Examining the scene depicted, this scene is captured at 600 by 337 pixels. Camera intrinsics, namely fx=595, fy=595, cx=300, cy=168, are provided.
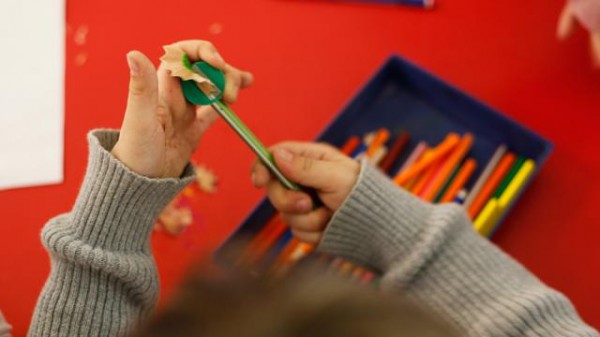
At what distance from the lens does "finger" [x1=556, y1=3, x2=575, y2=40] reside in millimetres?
557

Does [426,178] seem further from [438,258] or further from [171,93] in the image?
[171,93]

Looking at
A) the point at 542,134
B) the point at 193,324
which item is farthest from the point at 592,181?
the point at 193,324

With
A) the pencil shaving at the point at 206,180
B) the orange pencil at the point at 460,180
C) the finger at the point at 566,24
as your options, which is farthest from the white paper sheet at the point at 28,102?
the finger at the point at 566,24

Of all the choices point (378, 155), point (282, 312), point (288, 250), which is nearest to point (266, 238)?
point (288, 250)

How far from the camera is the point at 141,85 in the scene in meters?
0.33

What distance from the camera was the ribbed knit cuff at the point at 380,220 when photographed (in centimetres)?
44

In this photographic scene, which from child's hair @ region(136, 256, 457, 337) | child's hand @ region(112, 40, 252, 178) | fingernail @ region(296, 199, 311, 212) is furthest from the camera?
fingernail @ region(296, 199, 311, 212)

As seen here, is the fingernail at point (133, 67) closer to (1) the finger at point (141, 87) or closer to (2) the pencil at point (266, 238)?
(1) the finger at point (141, 87)

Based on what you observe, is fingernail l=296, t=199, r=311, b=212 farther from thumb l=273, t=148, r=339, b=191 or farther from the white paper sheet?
the white paper sheet

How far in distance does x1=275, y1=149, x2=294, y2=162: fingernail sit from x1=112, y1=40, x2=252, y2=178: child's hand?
54mm

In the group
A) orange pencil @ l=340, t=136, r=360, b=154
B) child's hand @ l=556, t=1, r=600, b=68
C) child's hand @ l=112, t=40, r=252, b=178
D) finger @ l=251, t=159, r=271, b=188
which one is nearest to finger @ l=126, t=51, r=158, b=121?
child's hand @ l=112, t=40, r=252, b=178

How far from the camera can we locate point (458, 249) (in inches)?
17.5

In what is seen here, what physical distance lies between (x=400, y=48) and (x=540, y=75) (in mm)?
133

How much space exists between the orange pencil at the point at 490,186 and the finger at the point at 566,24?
14 cm
